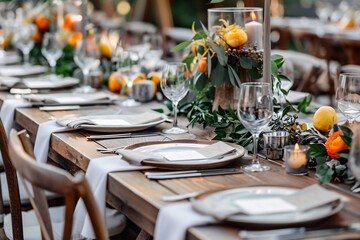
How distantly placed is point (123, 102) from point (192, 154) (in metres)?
1.19

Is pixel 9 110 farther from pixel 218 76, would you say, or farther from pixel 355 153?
pixel 355 153

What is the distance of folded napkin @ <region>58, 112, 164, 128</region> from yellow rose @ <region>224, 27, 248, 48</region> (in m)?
0.37

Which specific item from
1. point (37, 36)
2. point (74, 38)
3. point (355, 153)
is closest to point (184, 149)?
point (355, 153)

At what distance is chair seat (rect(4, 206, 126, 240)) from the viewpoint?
2.71m

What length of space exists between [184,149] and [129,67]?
1.07 m

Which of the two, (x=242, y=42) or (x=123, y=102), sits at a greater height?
(x=242, y=42)

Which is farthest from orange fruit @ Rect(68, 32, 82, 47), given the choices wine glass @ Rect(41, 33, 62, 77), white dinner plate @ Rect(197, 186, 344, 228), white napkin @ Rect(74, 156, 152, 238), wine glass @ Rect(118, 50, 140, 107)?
white dinner plate @ Rect(197, 186, 344, 228)

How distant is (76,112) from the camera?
3.12m

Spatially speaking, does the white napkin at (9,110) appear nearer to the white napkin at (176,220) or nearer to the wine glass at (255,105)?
the wine glass at (255,105)

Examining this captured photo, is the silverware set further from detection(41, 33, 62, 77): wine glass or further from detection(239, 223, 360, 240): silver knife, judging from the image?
detection(41, 33, 62, 77): wine glass

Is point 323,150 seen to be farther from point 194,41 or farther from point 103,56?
point 103,56

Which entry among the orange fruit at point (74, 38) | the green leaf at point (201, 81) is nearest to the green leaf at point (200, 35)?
the green leaf at point (201, 81)

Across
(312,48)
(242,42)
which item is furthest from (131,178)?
(312,48)

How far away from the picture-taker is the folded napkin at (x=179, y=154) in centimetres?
213
